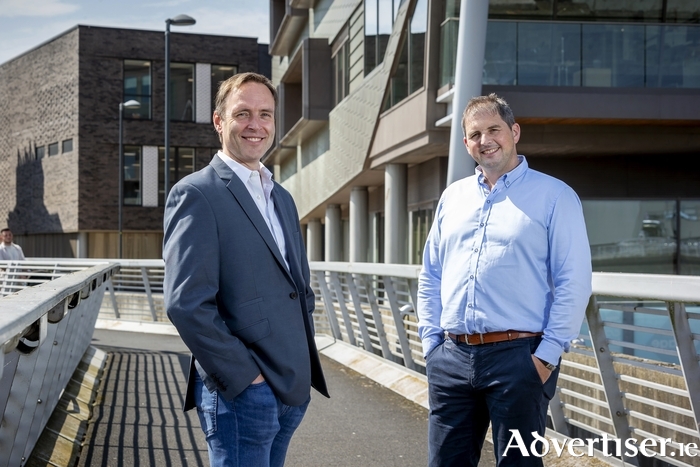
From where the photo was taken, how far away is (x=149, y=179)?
5612 centimetres

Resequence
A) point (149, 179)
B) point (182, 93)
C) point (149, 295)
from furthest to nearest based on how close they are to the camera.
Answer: point (182, 93) < point (149, 179) < point (149, 295)

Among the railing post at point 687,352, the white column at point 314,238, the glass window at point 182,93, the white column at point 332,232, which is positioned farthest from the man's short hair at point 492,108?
the glass window at point 182,93

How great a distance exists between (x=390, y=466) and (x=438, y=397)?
7.91 ft

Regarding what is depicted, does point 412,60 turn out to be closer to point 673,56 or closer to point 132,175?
point 673,56

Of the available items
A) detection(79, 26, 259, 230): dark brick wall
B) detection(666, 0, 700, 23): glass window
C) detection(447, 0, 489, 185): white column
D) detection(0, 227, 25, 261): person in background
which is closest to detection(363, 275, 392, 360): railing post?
detection(447, 0, 489, 185): white column

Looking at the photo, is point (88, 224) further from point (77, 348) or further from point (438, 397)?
point (438, 397)

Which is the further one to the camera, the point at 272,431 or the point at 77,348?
the point at 77,348

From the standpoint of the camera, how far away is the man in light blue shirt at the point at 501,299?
13.2ft

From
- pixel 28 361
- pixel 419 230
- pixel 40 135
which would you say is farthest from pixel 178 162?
pixel 28 361

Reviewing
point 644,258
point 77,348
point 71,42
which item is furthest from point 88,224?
point 77,348

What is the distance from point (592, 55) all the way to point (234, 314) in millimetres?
15540

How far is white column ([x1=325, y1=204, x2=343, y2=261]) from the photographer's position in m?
33.4

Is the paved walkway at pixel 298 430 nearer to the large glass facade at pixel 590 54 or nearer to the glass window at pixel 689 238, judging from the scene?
the large glass facade at pixel 590 54

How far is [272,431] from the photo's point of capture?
3396 millimetres
